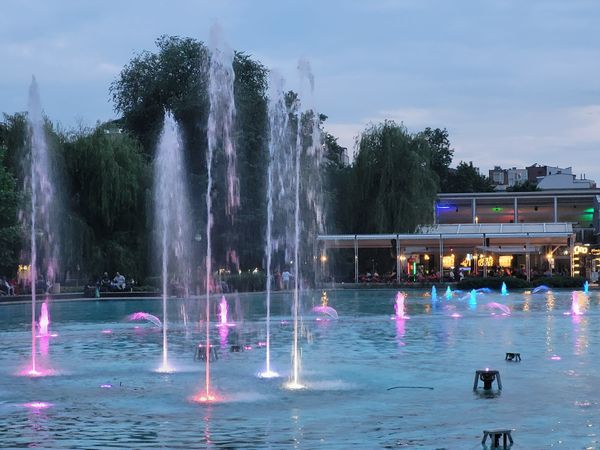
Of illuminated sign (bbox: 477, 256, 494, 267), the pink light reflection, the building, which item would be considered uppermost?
the building

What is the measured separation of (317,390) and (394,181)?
5168 cm

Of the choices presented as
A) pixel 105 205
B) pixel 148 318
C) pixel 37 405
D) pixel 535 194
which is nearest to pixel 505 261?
pixel 535 194

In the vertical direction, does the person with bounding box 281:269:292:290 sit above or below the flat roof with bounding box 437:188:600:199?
below

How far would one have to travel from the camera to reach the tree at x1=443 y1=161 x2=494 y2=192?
4215 inches

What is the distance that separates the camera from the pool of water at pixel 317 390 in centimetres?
1115

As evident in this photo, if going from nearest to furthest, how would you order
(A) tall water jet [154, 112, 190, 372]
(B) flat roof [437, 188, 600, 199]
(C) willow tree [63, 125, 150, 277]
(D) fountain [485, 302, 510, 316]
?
(D) fountain [485, 302, 510, 316] < (C) willow tree [63, 125, 150, 277] < (A) tall water jet [154, 112, 190, 372] < (B) flat roof [437, 188, 600, 199]

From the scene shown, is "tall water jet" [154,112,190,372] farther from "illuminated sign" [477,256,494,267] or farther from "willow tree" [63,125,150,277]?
"illuminated sign" [477,256,494,267]

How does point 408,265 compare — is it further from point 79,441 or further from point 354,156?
point 79,441

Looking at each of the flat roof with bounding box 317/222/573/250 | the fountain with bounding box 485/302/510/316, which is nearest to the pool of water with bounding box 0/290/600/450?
→ the fountain with bounding box 485/302/510/316

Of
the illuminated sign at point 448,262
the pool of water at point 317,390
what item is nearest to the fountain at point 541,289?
the illuminated sign at point 448,262

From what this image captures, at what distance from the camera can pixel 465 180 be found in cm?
10788

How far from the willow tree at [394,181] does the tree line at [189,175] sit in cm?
7

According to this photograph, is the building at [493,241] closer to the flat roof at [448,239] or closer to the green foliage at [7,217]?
the flat roof at [448,239]

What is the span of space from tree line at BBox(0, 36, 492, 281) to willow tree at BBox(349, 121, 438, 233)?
0.07 m
